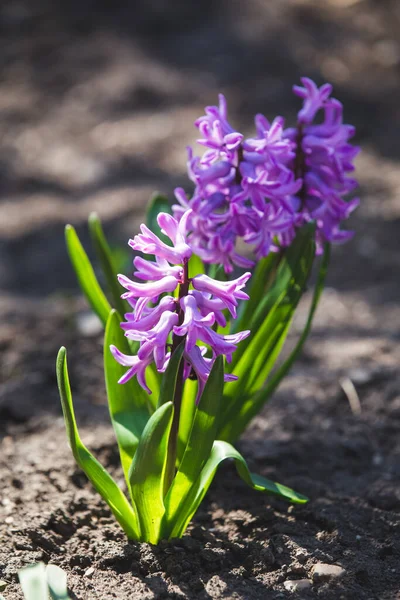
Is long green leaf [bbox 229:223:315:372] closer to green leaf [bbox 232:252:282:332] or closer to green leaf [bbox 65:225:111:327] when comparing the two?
green leaf [bbox 232:252:282:332]

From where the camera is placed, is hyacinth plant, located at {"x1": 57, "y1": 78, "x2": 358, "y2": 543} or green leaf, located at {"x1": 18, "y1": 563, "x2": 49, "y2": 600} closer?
green leaf, located at {"x1": 18, "y1": 563, "x2": 49, "y2": 600}

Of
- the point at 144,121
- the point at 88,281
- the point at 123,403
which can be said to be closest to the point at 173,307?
the point at 123,403

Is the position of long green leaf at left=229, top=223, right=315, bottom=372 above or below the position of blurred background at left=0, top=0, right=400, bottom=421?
below

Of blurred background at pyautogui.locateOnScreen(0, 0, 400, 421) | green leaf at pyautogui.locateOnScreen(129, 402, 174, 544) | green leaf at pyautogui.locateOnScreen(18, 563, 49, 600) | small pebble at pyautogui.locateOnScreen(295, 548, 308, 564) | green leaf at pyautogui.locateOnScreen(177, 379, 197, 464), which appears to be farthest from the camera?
blurred background at pyautogui.locateOnScreen(0, 0, 400, 421)

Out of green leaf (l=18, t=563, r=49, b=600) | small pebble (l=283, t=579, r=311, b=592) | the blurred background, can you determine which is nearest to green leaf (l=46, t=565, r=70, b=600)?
green leaf (l=18, t=563, r=49, b=600)

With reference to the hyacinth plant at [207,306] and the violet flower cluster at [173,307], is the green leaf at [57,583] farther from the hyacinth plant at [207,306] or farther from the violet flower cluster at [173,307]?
the violet flower cluster at [173,307]

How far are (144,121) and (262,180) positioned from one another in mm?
3609

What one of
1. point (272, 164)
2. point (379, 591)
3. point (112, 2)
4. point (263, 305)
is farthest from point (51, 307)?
point (112, 2)


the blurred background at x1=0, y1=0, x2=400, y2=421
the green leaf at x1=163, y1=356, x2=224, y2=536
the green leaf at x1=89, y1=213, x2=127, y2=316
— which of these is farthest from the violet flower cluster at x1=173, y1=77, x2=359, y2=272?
the blurred background at x1=0, y1=0, x2=400, y2=421

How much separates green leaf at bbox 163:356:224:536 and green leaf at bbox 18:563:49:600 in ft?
1.16

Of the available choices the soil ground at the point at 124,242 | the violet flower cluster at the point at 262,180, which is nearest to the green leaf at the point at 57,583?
the soil ground at the point at 124,242

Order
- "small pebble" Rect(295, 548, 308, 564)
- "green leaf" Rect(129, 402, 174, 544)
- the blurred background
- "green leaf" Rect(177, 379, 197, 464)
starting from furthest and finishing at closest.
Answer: the blurred background → "green leaf" Rect(177, 379, 197, 464) → "small pebble" Rect(295, 548, 308, 564) → "green leaf" Rect(129, 402, 174, 544)

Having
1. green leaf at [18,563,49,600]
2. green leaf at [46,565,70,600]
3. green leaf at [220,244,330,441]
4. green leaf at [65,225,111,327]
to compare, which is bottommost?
green leaf at [46,565,70,600]

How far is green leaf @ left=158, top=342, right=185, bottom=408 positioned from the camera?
1.46 meters
